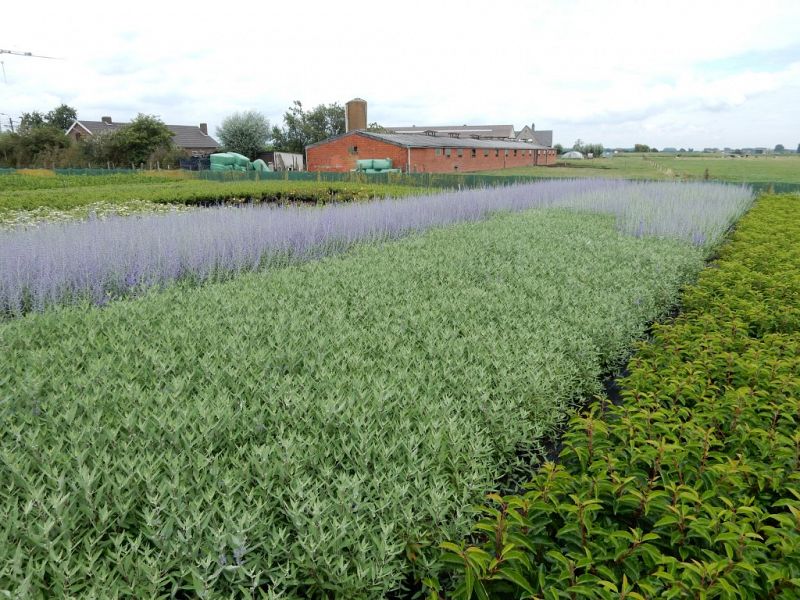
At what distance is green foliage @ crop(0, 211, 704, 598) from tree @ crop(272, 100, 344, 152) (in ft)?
258

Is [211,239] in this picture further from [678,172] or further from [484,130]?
[484,130]

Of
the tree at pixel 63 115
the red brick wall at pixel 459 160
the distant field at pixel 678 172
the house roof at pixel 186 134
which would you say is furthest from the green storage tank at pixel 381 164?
the tree at pixel 63 115

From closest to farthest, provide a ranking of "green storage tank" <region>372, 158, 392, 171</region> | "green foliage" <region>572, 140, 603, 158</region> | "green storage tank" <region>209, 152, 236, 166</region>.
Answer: "green storage tank" <region>372, 158, 392, 171</region>, "green storage tank" <region>209, 152, 236, 166</region>, "green foliage" <region>572, 140, 603, 158</region>

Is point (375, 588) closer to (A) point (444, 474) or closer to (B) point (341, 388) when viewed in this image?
(A) point (444, 474)

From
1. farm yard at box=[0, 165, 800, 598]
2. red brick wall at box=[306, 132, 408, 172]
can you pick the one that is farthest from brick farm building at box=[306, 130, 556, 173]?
farm yard at box=[0, 165, 800, 598]

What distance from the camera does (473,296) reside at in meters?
5.05

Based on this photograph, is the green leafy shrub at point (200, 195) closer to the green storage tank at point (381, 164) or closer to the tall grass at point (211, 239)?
the tall grass at point (211, 239)

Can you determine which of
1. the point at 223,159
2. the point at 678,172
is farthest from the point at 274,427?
the point at 223,159

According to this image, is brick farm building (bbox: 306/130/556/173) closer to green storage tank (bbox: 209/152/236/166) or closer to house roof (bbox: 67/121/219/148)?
green storage tank (bbox: 209/152/236/166)

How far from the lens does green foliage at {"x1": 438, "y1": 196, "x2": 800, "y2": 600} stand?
182 cm

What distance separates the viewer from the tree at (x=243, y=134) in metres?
62.7

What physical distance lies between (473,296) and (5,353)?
366 centimetres

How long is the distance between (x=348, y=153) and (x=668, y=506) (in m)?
42.7

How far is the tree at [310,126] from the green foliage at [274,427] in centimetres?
7858
